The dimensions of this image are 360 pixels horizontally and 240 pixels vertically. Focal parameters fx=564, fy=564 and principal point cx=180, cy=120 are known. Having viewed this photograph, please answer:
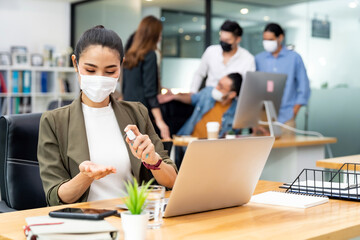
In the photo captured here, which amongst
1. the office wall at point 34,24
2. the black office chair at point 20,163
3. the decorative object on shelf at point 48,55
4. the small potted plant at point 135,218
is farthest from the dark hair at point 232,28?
the office wall at point 34,24

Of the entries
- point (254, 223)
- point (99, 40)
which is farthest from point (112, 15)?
point (254, 223)

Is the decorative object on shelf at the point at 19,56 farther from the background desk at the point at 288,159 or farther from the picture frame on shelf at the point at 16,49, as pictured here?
the background desk at the point at 288,159

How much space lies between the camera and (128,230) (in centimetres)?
121

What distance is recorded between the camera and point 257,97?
4.08 meters

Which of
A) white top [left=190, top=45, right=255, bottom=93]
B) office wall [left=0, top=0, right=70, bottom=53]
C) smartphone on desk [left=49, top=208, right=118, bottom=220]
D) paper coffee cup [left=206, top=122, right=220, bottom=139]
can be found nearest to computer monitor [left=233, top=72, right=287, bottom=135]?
paper coffee cup [left=206, top=122, right=220, bottom=139]

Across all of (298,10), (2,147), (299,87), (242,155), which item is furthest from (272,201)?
(298,10)

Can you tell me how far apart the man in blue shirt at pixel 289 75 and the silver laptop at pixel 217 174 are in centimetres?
333

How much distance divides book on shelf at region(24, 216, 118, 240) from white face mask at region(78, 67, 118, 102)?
2.26 ft

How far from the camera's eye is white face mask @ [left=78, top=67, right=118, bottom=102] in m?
1.87

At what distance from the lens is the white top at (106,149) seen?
6.21 feet

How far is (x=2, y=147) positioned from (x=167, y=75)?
4759 mm

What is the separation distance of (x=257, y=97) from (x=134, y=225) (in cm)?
298

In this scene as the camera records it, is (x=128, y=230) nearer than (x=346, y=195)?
Yes

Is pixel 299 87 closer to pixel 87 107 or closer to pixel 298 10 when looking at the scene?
pixel 298 10
